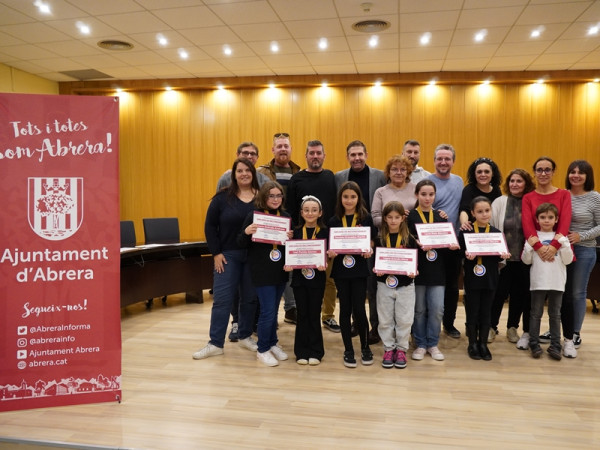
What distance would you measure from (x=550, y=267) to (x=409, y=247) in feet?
3.61

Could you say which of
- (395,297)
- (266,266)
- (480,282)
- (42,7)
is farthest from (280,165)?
(42,7)

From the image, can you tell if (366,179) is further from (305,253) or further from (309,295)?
(309,295)

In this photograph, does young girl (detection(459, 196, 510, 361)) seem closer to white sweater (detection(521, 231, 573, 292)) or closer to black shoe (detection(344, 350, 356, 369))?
white sweater (detection(521, 231, 573, 292))

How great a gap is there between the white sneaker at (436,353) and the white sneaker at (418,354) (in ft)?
0.19

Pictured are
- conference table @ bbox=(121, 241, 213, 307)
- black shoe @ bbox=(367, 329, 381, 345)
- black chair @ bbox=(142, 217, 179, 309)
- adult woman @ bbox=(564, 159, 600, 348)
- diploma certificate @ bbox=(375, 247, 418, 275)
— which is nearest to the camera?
diploma certificate @ bbox=(375, 247, 418, 275)

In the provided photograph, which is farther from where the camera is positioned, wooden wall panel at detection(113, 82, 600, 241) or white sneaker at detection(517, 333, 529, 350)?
wooden wall panel at detection(113, 82, 600, 241)

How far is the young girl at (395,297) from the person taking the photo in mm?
3334

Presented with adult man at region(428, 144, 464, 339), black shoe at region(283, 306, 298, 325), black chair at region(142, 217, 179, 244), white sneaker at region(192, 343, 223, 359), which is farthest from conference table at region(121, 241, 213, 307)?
adult man at region(428, 144, 464, 339)

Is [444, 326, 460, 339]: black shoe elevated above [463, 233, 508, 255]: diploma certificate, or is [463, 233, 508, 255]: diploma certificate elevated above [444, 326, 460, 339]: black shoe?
[463, 233, 508, 255]: diploma certificate

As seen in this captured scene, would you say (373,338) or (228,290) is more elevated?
→ (228,290)

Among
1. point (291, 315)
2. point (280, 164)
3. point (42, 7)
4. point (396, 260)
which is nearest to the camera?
point (396, 260)

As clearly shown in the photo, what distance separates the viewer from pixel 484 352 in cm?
354

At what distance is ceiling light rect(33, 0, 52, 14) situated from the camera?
16.4 feet

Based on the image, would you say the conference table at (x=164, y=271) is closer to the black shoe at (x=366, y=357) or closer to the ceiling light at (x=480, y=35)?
the black shoe at (x=366, y=357)
